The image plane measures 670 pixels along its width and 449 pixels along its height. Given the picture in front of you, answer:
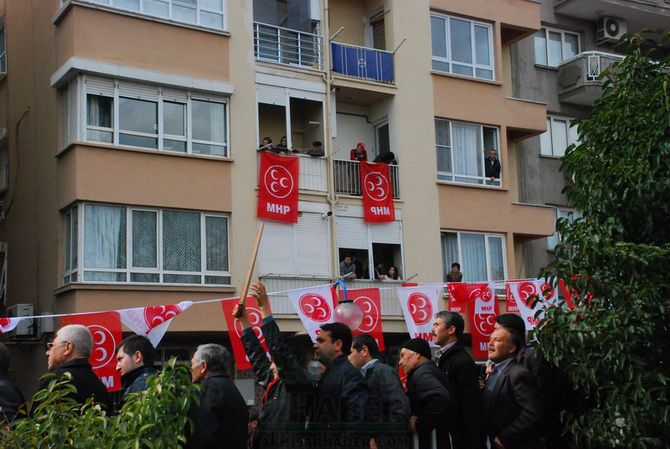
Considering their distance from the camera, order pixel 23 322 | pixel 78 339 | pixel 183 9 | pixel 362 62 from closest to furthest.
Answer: pixel 78 339 → pixel 23 322 → pixel 183 9 → pixel 362 62

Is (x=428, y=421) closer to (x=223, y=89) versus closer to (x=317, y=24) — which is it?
(x=223, y=89)

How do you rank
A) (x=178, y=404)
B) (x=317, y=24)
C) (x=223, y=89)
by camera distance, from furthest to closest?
(x=317, y=24)
(x=223, y=89)
(x=178, y=404)

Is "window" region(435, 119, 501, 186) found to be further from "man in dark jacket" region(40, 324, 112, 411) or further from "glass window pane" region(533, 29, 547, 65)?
"man in dark jacket" region(40, 324, 112, 411)

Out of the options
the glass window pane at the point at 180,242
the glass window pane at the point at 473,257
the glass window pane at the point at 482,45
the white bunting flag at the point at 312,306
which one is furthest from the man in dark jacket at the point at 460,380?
the glass window pane at the point at 482,45

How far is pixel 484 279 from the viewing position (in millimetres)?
27734

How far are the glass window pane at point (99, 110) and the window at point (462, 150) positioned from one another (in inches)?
358

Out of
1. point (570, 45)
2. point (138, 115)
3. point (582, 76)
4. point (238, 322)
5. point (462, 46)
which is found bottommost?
point (238, 322)

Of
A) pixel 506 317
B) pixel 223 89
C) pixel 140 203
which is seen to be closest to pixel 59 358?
pixel 506 317

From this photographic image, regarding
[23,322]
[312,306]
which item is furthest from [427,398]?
[23,322]

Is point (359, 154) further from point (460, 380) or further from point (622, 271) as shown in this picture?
point (622, 271)

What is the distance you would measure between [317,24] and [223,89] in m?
3.87

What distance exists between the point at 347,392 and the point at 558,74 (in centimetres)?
2491

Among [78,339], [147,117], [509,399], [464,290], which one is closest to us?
[78,339]

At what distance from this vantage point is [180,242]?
22.9m
